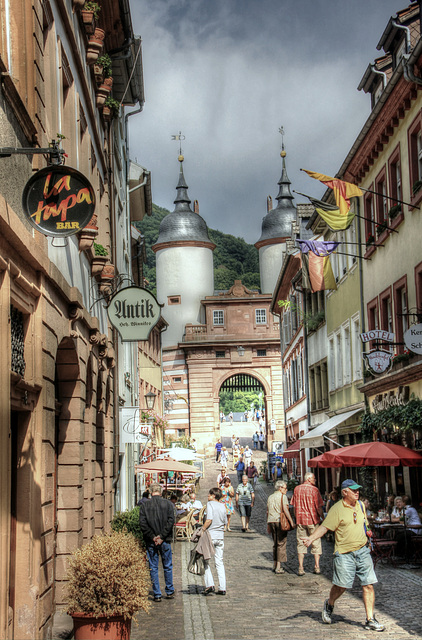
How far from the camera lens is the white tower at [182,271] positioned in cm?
7481

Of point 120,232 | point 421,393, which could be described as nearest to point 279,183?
point 120,232

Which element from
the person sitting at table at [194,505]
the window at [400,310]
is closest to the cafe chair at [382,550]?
the window at [400,310]

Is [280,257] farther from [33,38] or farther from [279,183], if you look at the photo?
[33,38]

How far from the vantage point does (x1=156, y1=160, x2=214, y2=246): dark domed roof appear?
7738cm

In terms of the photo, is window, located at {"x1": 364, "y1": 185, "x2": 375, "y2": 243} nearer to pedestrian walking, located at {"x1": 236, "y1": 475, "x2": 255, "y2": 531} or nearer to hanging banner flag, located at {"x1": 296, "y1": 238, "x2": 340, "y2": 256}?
hanging banner flag, located at {"x1": 296, "y1": 238, "x2": 340, "y2": 256}

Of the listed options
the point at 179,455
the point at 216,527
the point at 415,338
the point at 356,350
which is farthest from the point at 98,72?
the point at 179,455

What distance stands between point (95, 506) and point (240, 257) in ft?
333

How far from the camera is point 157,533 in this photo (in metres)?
13.4

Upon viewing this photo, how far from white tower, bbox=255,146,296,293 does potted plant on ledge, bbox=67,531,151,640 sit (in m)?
70.6

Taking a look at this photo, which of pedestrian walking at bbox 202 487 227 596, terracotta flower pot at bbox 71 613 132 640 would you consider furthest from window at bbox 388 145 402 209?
terracotta flower pot at bbox 71 613 132 640

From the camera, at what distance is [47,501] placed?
9.66 meters

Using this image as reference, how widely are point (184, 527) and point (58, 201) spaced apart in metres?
17.6

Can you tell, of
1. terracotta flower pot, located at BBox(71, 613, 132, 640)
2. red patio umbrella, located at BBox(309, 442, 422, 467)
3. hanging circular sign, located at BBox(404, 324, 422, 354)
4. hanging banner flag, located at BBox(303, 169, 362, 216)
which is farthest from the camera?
hanging banner flag, located at BBox(303, 169, 362, 216)

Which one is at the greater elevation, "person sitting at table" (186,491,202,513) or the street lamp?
the street lamp
